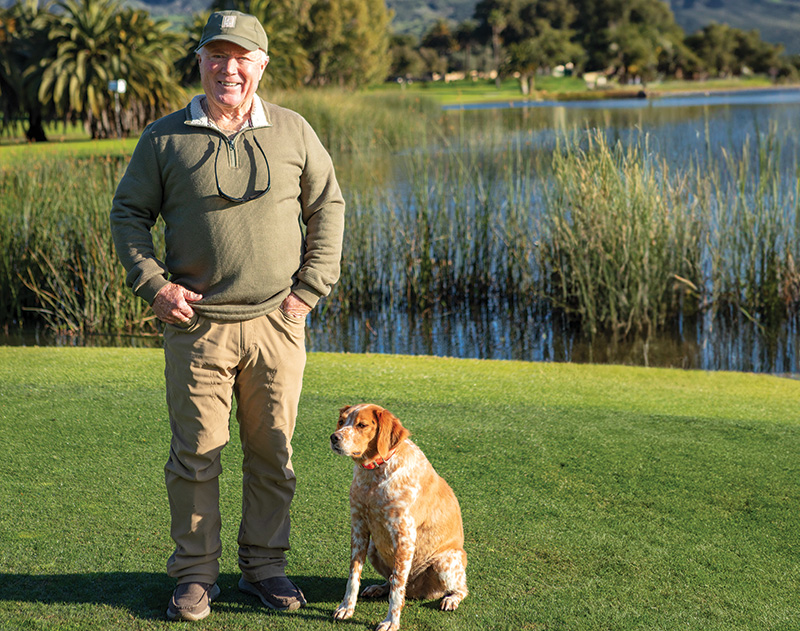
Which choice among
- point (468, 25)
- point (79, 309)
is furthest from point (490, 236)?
point (468, 25)

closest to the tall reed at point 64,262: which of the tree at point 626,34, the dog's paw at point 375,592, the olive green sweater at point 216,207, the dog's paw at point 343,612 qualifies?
the olive green sweater at point 216,207

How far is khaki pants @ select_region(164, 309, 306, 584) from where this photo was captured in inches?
89.4

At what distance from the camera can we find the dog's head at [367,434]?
6.75 feet

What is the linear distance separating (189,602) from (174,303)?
0.79m

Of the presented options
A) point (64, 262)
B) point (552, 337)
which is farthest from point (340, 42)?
point (552, 337)

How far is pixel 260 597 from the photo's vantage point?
Result: 2.38 m

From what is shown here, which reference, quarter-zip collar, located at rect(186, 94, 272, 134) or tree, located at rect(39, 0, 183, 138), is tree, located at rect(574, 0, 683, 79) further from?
quarter-zip collar, located at rect(186, 94, 272, 134)

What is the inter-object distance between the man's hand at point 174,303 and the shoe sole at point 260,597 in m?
0.79

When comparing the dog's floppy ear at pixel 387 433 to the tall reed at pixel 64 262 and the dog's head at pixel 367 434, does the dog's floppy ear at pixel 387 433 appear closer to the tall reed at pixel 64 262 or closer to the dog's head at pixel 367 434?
the dog's head at pixel 367 434

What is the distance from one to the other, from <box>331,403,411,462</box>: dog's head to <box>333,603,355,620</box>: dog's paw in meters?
0.41

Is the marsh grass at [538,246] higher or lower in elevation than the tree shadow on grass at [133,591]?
higher

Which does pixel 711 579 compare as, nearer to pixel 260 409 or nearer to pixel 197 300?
pixel 260 409

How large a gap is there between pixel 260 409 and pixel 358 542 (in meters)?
0.46

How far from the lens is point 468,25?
88.6m
